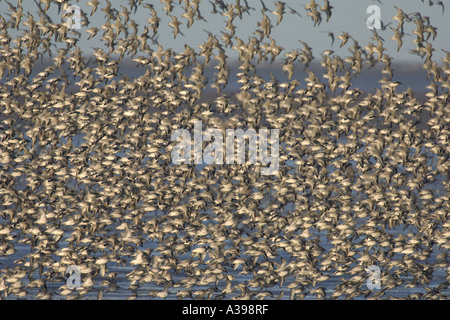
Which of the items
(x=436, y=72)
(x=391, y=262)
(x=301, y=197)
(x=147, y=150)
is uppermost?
(x=436, y=72)

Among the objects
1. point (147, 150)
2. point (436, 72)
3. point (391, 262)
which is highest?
point (436, 72)

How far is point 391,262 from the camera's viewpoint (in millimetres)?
22438

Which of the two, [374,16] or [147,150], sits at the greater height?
[374,16]

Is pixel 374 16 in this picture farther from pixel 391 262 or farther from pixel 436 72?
pixel 391 262

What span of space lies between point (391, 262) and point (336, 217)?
8.10ft

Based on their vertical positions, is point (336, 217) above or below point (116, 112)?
below

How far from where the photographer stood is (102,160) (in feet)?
83.6

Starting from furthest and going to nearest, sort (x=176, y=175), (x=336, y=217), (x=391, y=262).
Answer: (x=176, y=175) < (x=336, y=217) < (x=391, y=262)

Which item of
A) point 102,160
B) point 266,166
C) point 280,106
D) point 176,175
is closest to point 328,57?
point 280,106

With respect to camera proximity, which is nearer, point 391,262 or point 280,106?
point 391,262

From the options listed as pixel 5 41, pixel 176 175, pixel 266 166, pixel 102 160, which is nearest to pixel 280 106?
pixel 266 166

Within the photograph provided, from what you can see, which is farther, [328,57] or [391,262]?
[328,57]

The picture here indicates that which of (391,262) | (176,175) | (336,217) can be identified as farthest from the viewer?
(176,175)

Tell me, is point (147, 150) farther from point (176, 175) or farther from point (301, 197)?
point (301, 197)
